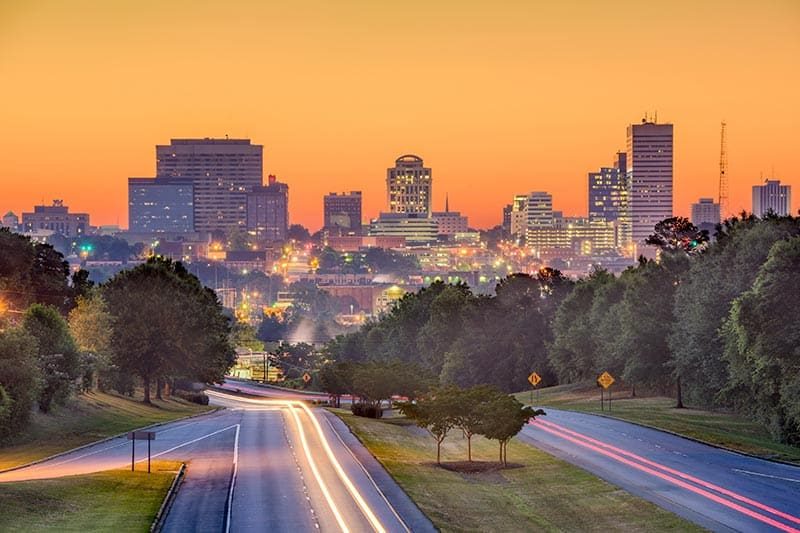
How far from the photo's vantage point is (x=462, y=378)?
174375mm

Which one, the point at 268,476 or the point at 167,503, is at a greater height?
the point at 167,503

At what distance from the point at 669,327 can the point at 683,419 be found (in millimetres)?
24607

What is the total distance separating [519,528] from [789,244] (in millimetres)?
36589

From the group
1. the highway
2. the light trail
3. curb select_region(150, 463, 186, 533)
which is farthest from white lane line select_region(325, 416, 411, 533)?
curb select_region(150, 463, 186, 533)

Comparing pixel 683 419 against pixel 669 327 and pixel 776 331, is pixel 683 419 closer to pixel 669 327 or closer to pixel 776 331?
pixel 776 331

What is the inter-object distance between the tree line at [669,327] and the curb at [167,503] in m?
36.4

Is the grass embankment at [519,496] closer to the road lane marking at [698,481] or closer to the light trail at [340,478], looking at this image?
the light trail at [340,478]

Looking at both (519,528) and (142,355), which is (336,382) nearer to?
(142,355)

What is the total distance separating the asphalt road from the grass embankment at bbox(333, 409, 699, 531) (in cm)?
131

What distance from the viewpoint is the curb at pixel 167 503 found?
53.8 m

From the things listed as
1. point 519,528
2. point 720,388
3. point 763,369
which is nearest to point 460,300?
point 720,388

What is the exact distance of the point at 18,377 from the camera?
299ft

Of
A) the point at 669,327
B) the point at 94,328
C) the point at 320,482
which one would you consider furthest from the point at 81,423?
the point at 669,327

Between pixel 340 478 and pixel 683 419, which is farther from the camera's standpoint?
pixel 683 419
